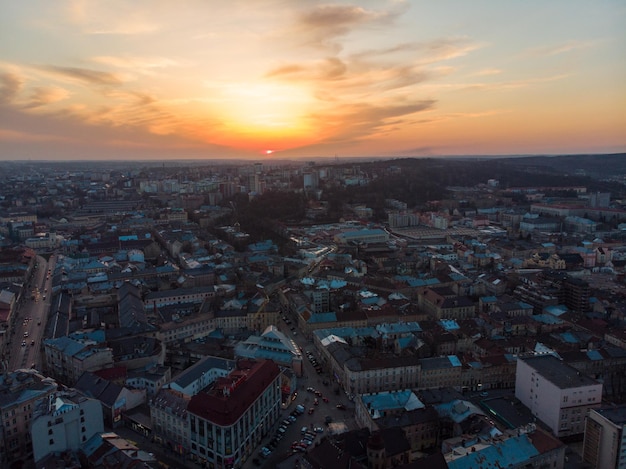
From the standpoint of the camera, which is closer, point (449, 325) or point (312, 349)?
point (312, 349)

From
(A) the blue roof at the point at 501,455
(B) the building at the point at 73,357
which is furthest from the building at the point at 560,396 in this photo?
(B) the building at the point at 73,357

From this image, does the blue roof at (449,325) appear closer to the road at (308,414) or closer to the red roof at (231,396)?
the road at (308,414)

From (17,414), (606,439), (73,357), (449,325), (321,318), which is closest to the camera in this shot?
(606,439)

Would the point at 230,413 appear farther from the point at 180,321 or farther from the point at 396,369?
the point at 180,321

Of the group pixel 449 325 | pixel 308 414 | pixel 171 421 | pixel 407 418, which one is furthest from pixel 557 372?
pixel 171 421

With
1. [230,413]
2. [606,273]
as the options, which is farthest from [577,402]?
[606,273]

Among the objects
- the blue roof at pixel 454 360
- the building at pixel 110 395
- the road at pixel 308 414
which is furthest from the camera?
the blue roof at pixel 454 360

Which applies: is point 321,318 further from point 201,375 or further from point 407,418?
point 407,418
